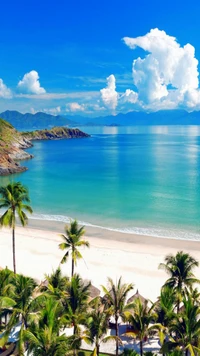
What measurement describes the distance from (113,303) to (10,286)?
21.0ft

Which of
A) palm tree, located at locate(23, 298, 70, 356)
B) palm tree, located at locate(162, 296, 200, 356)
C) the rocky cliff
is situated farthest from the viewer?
the rocky cliff

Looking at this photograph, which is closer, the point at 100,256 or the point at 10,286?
the point at 10,286

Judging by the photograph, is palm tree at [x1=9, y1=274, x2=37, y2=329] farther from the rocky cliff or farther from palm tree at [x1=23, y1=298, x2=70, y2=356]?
the rocky cliff

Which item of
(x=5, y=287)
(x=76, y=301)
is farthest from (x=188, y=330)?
(x=5, y=287)

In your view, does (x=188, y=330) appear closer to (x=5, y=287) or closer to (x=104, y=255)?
(x=5, y=287)

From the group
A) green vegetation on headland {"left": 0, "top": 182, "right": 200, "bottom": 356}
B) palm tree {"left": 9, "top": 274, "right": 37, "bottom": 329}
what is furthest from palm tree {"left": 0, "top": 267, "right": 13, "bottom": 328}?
palm tree {"left": 9, "top": 274, "right": 37, "bottom": 329}

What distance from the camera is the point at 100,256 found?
128ft

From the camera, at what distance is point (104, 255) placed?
129 ft

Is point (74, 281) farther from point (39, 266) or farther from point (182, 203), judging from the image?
point (182, 203)

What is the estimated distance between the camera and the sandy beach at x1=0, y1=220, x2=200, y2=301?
33.3 metres

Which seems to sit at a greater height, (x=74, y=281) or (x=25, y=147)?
(x=25, y=147)

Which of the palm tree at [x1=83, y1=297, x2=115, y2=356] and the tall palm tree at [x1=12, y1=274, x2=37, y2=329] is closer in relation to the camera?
the palm tree at [x1=83, y1=297, x2=115, y2=356]

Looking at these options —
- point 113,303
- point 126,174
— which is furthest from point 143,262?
point 126,174

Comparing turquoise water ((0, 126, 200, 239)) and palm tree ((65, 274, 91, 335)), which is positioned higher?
turquoise water ((0, 126, 200, 239))
